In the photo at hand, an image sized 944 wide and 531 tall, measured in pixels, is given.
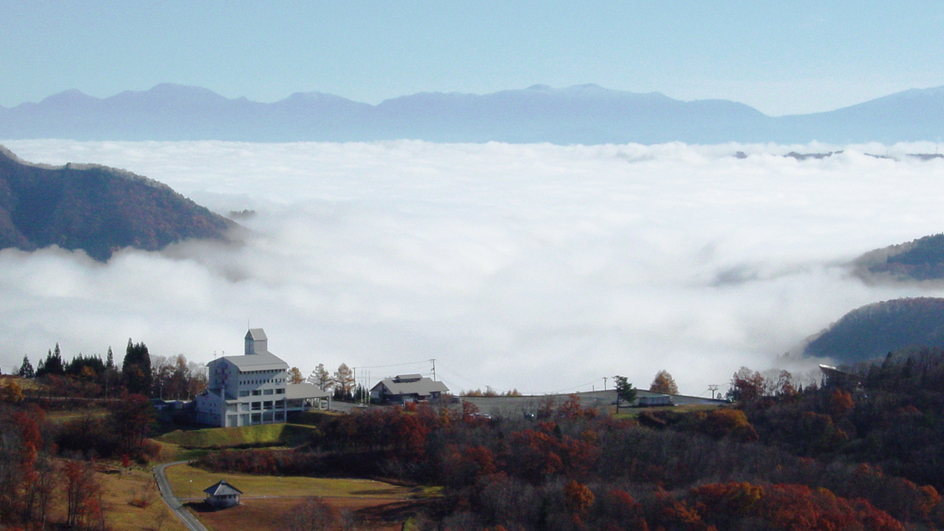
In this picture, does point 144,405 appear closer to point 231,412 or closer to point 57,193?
point 231,412

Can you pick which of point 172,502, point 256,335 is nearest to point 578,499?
point 172,502

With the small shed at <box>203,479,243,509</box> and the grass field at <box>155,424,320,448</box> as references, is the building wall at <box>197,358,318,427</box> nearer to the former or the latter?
the grass field at <box>155,424,320,448</box>

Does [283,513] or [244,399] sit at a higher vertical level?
[244,399]

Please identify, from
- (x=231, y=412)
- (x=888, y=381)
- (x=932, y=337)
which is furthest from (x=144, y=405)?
(x=932, y=337)

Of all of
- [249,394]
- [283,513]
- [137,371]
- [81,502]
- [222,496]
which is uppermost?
[137,371]

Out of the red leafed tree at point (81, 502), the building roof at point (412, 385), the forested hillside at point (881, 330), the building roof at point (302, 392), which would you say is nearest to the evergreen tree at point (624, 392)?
the building roof at point (412, 385)

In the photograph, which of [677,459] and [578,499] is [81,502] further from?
[677,459]

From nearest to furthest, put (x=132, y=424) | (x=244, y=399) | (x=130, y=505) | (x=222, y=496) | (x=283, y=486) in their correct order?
(x=130, y=505), (x=222, y=496), (x=283, y=486), (x=132, y=424), (x=244, y=399)
